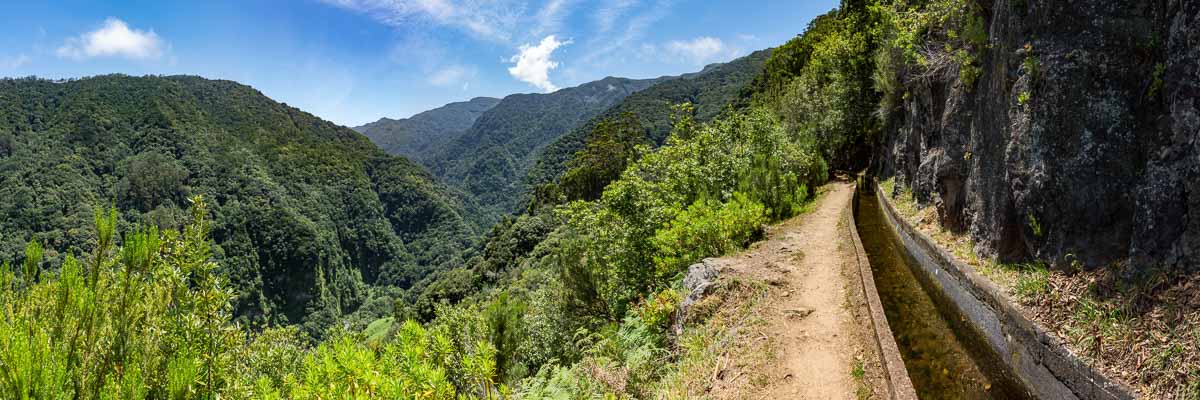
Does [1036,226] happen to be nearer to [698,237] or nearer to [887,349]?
[887,349]

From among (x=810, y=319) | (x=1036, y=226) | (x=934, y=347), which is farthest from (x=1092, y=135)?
(x=810, y=319)

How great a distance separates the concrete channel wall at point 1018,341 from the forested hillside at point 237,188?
76.7 meters

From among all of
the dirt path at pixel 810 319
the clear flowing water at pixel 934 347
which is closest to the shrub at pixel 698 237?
the dirt path at pixel 810 319

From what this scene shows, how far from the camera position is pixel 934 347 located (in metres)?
6.59

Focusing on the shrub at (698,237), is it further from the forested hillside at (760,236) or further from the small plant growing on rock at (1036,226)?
the small plant growing on rock at (1036,226)

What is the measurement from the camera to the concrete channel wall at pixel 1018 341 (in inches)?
177

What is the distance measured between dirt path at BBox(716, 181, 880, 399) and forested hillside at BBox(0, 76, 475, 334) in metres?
74.0

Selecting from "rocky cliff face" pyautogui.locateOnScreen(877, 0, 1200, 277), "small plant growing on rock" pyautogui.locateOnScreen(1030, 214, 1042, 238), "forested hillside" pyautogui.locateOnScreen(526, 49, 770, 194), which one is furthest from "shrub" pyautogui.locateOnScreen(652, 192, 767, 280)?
"forested hillside" pyautogui.locateOnScreen(526, 49, 770, 194)

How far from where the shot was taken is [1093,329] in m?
4.71

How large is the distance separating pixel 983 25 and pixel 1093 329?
5304mm

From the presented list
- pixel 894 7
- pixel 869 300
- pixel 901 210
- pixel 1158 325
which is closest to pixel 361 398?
pixel 1158 325

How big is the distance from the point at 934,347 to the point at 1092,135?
297cm

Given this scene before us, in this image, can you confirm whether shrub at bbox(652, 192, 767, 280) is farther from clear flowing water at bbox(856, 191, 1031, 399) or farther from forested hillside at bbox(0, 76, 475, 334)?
forested hillside at bbox(0, 76, 475, 334)

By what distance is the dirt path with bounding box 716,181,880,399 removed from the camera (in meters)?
5.34
